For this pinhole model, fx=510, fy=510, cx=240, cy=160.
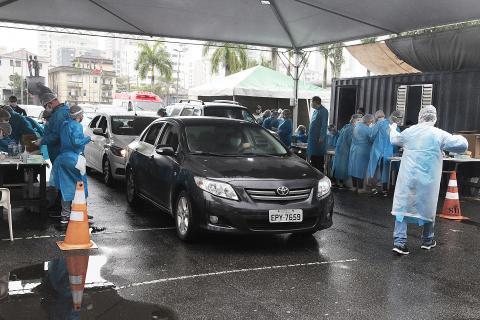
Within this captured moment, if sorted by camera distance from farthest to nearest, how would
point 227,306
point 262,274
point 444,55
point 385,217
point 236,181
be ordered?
1. point 444,55
2. point 385,217
3. point 236,181
4. point 262,274
5. point 227,306

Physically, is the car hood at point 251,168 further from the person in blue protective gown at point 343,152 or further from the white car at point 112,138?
the person in blue protective gown at point 343,152

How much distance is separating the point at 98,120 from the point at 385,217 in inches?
270

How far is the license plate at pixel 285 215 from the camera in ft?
18.7

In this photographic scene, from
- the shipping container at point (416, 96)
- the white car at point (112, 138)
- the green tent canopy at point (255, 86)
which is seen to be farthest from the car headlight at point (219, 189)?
the green tent canopy at point (255, 86)

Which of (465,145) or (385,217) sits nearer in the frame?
(465,145)

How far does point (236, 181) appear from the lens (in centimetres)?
575

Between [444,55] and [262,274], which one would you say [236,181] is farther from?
[444,55]

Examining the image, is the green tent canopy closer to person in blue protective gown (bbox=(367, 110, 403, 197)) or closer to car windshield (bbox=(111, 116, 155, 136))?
car windshield (bbox=(111, 116, 155, 136))

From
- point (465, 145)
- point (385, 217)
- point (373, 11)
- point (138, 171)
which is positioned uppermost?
point (373, 11)

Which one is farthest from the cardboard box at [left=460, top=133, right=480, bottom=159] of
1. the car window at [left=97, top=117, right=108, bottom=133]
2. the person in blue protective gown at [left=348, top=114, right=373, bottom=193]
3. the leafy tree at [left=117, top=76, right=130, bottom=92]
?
the leafy tree at [left=117, top=76, right=130, bottom=92]

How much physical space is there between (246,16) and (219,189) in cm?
842

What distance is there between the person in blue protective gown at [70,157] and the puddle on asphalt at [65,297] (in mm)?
1727

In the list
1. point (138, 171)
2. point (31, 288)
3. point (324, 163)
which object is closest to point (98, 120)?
point (138, 171)

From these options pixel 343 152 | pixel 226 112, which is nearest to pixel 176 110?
pixel 226 112
